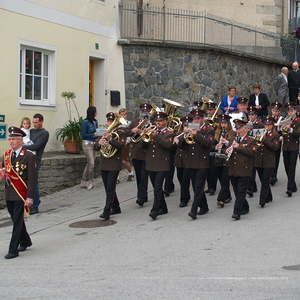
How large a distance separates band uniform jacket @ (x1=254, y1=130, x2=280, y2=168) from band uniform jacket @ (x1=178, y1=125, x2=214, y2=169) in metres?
1.04

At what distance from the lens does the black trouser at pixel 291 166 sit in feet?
44.1

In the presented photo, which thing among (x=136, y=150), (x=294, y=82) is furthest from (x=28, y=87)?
(x=294, y=82)

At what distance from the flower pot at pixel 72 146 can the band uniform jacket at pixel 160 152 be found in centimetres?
511

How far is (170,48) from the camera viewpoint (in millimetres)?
20125

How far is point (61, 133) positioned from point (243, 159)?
688cm

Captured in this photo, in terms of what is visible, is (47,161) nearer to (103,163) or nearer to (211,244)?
(103,163)

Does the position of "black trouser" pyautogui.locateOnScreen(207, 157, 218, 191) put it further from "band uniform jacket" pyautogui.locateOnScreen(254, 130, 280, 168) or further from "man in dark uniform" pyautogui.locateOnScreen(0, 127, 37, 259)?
"man in dark uniform" pyautogui.locateOnScreen(0, 127, 37, 259)

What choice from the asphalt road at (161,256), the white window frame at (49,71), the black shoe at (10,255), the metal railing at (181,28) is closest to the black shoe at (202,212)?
the asphalt road at (161,256)

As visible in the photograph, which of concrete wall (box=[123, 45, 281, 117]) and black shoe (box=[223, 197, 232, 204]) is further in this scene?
concrete wall (box=[123, 45, 281, 117])

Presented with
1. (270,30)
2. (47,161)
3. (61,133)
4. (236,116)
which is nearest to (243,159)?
(236,116)

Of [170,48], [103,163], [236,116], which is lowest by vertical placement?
[103,163]

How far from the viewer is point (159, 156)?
38.8 feet

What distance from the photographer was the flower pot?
16703mm

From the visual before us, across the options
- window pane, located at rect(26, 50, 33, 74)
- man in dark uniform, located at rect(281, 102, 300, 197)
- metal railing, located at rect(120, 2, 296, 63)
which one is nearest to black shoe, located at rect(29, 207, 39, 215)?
window pane, located at rect(26, 50, 33, 74)
